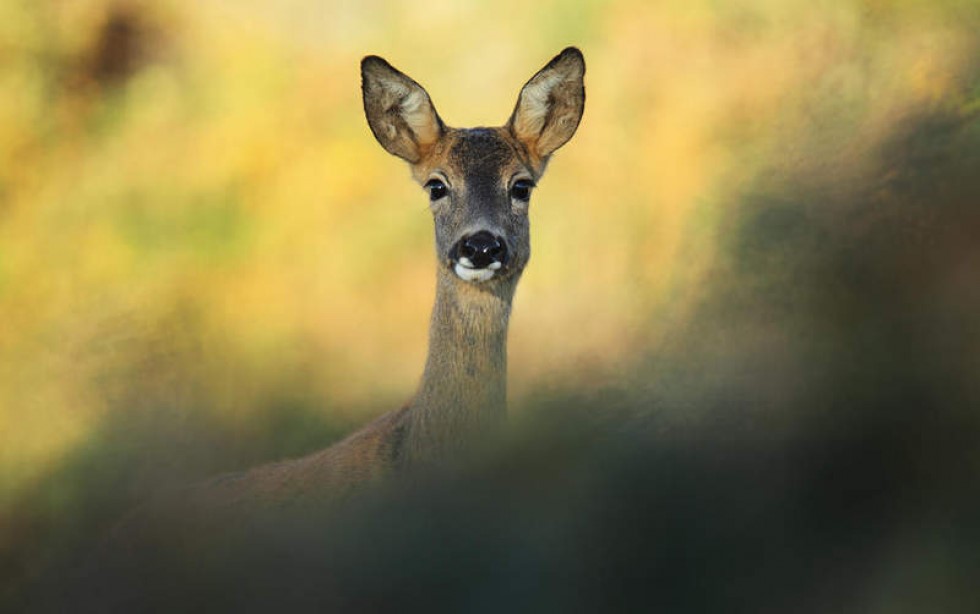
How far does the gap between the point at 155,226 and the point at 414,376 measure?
1553 mm

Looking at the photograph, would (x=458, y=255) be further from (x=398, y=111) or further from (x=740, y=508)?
(x=740, y=508)

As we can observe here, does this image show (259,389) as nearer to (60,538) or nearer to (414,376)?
(414,376)

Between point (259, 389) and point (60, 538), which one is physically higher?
point (259, 389)

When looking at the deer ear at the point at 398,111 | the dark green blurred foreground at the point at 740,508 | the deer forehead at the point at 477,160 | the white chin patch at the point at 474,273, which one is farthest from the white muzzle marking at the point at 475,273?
the dark green blurred foreground at the point at 740,508

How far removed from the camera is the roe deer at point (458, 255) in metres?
4.03

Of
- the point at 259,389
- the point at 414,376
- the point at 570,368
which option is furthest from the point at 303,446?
the point at 570,368

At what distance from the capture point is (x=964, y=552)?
96 centimetres

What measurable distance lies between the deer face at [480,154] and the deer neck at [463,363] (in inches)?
2.7

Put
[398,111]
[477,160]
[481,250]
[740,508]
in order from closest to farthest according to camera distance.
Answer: [740,508] → [481,250] → [477,160] → [398,111]

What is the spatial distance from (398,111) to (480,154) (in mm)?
340

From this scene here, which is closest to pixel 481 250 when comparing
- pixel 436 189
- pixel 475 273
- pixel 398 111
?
pixel 475 273

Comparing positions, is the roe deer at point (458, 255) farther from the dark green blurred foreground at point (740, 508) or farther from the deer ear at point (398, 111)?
the dark green blurred foreground at point (740, 508)

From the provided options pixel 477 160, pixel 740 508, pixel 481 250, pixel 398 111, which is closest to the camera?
pixel 740 508

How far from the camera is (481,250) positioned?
4.16 meters
